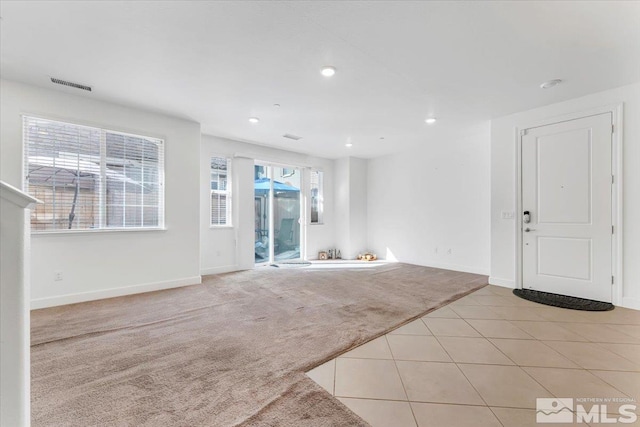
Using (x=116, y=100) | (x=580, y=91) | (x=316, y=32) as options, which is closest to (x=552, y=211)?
(x=580, y=91)

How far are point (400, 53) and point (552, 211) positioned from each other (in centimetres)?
318

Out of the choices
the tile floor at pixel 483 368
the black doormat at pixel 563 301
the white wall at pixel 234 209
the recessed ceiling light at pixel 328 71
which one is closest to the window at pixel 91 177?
the white wall at pixel 234 209

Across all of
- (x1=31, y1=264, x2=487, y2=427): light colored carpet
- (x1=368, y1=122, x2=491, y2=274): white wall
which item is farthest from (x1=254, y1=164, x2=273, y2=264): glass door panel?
(x1=368, y1=122, x2=491, y2=274): white wall

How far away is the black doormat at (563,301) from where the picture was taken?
3.22 meters

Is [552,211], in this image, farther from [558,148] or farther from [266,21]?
[266,21]

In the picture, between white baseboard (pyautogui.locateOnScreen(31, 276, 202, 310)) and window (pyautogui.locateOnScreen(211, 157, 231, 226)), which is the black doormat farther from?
window (pyautogui.locateOnScreen(211, 157, 231, 226))

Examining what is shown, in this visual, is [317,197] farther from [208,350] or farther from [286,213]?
[208,350]

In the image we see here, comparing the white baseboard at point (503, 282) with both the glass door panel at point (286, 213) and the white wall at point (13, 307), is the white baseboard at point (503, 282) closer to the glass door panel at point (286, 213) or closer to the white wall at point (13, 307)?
the glass door panel at point (286, 213)

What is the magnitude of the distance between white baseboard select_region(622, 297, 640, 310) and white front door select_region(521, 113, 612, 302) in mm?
131

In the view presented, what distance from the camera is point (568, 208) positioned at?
3.64 meters

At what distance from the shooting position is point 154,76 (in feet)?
9.68

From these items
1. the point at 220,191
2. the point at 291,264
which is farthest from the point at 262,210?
the point at 291,264

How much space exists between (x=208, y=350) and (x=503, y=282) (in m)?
4.31

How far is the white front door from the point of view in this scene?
3387mm
